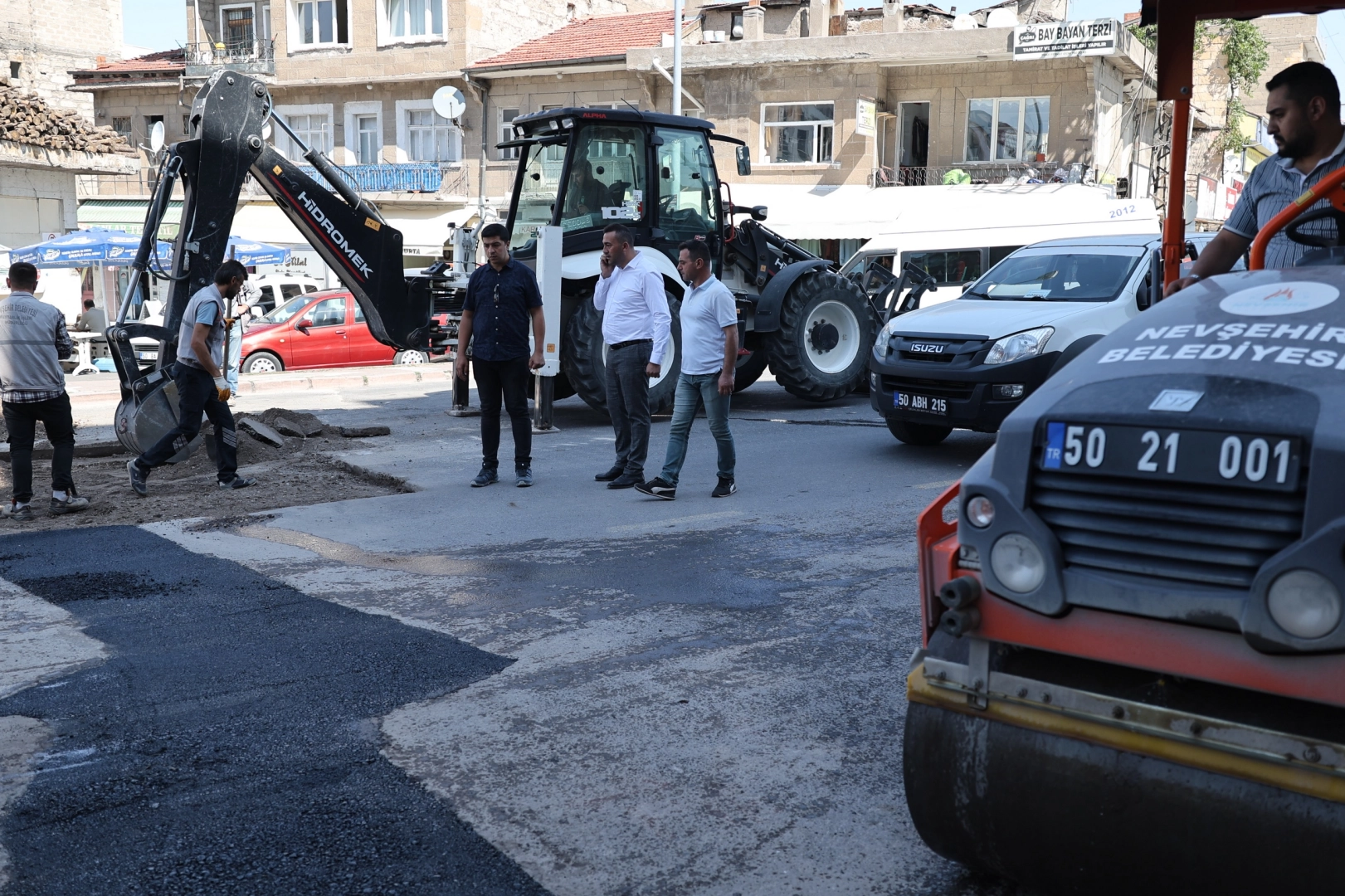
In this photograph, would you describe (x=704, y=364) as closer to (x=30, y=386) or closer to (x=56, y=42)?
(x=30, y=386)

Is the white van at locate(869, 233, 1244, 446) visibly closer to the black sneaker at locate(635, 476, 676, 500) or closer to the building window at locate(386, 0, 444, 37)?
the black sneaker at locate(635, 476, 676, 500)

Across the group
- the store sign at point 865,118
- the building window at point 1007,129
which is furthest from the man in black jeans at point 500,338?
the building window at point 1007,129

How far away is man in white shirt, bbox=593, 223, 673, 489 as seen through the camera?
9602mm

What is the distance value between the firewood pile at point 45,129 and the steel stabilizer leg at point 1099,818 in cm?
2876

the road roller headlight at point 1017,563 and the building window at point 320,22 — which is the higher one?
the building window at point 320,22

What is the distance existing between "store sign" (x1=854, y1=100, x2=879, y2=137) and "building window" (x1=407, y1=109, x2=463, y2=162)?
11.8 metres

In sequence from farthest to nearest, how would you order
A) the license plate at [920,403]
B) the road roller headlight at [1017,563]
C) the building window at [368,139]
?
the building window at [368,139] < the license plate at [920,403] < the road roller headlight at [1017,563]

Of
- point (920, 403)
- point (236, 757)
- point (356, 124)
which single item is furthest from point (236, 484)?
point (356, 124)

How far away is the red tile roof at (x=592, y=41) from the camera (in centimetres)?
3403

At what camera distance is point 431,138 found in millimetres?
36219

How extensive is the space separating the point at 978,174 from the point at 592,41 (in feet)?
38.9

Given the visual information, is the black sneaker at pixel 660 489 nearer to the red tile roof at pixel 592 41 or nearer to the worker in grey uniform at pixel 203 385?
the worker in grey uniform at pixel 203 385

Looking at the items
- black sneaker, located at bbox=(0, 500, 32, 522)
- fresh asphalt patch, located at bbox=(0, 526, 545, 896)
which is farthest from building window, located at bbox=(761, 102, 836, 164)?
fresh asphalt patch, located at bbox=(0, 526, 545, 896)

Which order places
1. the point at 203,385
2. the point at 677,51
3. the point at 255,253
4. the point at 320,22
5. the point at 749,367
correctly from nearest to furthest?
the point at 203,385, the point at 749,367, the point at 255,253, the point at 677,51, the point at 320,22
